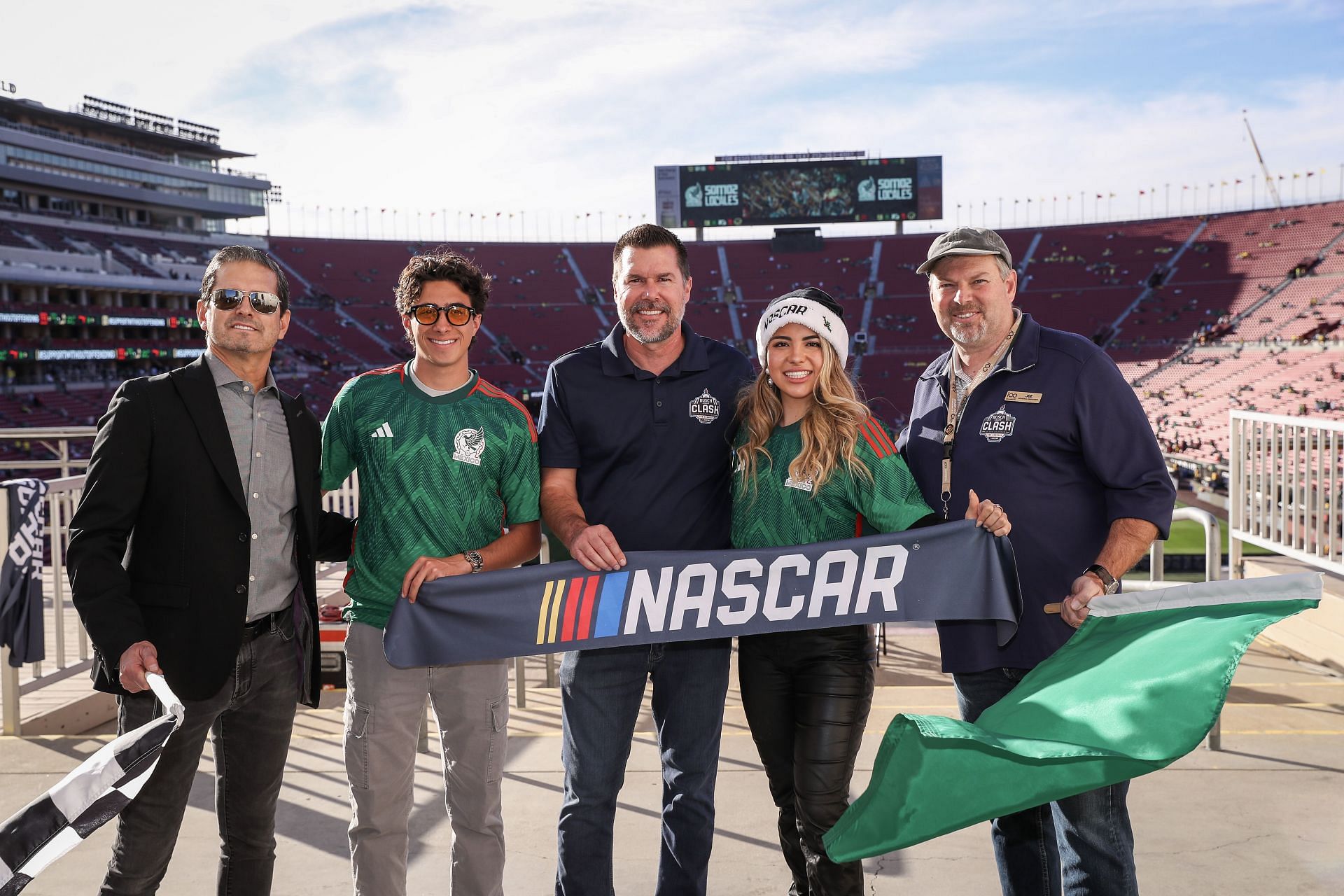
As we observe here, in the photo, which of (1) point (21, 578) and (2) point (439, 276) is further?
(1) point (21, 578)

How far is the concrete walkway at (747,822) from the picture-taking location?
3.25 m

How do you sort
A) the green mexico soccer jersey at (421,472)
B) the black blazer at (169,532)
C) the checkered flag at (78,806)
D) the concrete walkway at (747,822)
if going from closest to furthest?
the checkered flag at (78,806)
the black blazer at (169,532)
the green mexico soccer jersey at (421,472)
the concrete walkway at (747,822)

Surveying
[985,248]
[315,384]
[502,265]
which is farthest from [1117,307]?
[985,248]

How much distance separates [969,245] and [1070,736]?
55.2 inches

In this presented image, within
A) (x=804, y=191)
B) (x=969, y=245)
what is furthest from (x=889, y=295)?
(x=969, y=245)

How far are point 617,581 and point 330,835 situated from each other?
1.70 metres

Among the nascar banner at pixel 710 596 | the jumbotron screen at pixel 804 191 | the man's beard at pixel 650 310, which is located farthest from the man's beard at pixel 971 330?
the jumbotron screen at pixel 804 191

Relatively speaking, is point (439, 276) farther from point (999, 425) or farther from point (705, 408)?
point (999, 425)

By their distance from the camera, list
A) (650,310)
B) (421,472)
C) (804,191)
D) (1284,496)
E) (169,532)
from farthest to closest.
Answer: (804,191), (1284,496), (650,310), (421,472), (169,532)

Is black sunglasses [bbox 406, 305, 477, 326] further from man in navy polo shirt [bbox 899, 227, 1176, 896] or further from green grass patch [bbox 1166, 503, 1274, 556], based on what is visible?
green grass patch [bbox 1166, 503, 1274, 556]

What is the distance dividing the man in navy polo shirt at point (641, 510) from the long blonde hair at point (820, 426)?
16 cm

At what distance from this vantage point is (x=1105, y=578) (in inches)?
104

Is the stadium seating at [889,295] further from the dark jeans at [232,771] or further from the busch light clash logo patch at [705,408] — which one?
the dark jeans at [232,771]

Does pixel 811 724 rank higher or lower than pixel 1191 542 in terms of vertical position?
higher
